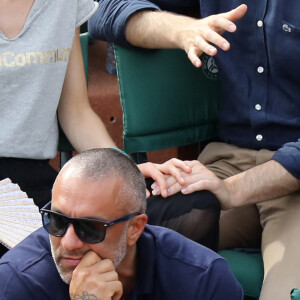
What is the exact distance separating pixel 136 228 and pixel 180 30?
0.98 metres

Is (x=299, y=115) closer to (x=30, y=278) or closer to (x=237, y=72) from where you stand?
(x=237, y=72)

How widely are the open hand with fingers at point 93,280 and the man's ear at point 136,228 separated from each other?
11 cm

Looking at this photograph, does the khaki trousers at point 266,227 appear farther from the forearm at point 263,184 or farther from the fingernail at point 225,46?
the fingernail at point 225,46

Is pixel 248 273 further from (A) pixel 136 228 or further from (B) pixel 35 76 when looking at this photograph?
(B) pixel 35 76

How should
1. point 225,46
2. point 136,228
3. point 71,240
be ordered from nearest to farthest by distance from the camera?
point 71,240
point 136,228
point 225,46

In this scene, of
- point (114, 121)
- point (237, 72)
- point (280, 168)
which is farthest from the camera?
point (114, 121)

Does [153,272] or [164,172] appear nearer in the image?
[153,272]

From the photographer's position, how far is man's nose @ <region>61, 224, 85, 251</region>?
2008mm

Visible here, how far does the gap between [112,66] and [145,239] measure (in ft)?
6.98

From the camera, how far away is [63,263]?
2035mm

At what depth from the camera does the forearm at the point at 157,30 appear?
116 inches

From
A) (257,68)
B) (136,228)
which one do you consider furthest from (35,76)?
(136,228)

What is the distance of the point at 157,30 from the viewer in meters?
2.97

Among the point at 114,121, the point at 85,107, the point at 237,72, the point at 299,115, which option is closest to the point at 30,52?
the point at 85,107
